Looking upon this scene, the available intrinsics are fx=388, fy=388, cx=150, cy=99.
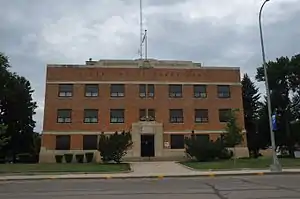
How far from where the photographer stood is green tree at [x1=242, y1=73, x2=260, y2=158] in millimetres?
59250

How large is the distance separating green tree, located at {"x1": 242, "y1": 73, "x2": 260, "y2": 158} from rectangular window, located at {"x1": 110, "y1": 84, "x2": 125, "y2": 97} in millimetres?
21754

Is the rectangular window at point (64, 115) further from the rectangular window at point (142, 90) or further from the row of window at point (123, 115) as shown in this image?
the rectangular window at point (142, 90)

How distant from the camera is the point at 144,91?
48781 millimetres

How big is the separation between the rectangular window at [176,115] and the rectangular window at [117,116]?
6.05 meters

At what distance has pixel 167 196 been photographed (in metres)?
11.9

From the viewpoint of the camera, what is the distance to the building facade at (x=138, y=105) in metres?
46.9

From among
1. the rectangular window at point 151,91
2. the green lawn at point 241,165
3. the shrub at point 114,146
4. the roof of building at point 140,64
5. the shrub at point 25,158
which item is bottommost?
the green lawn at point 241,165

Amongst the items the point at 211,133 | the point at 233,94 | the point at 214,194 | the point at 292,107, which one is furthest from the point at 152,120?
the point at 214,194

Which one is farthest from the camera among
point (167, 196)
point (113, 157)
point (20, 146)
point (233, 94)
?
point (20, 146)

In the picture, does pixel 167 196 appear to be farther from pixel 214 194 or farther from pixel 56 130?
pixel 56 130

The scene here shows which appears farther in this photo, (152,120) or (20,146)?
(20,146)

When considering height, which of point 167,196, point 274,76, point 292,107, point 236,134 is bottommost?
point 167,196

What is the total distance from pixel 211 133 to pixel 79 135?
1627 centimetres

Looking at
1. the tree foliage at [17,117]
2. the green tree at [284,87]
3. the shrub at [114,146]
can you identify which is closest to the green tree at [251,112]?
the green tree at [284,87]
